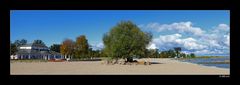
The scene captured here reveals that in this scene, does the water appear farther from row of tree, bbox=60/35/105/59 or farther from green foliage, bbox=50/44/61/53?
green foliage, bbox=50/44/61/53

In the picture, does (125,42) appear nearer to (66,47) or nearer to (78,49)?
(78,49)

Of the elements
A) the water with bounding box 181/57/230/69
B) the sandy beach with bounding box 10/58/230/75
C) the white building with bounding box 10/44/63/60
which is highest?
the white building with bounding box 10/44/63/60

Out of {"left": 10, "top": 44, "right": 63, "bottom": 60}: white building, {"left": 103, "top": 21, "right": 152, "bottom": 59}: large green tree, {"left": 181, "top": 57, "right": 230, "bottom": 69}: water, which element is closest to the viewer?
{"left": 181, "top": 57, "right": 230, "bottom": 69}: water

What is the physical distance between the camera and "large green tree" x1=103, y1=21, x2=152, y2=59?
19.2ft

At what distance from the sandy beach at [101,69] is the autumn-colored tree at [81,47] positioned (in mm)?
204

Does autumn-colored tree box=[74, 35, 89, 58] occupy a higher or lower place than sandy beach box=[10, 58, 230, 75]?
higher

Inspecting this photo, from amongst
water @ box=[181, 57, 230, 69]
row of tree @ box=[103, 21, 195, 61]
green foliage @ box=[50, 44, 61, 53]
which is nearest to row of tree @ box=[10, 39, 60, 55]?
green foliage @ box=[50, 44, 61, 53]

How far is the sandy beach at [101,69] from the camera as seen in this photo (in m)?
5.16

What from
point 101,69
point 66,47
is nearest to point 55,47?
point 66,47

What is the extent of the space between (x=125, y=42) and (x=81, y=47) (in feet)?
4.43

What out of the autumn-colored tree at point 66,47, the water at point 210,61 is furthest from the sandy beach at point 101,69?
the autumn-colored tree at point 66,47

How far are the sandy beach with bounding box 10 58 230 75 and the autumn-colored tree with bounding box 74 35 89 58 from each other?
20 centimetres
